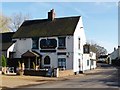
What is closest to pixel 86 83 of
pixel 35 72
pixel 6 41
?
pixel 35 72

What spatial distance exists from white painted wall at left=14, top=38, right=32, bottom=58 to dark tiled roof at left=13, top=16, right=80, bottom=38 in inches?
32.1

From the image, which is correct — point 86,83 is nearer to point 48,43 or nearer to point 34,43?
point 48,43

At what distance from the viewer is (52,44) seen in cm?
→ 4734

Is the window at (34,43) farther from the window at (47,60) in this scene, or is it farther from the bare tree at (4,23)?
the bare tree at (4,23)

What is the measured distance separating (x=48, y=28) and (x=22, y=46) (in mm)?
5270

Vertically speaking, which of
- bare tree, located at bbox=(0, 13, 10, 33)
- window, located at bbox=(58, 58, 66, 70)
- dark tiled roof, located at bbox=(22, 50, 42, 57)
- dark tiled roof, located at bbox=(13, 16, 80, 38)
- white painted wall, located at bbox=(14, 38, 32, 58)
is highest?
bare tree, located at bbox=(0, 13, 10, 33)

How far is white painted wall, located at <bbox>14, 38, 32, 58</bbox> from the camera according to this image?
163 feet

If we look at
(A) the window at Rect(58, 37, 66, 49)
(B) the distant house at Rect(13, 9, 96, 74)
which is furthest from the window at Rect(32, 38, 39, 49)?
(A) the window at Rect(58, 37, 66, 49)

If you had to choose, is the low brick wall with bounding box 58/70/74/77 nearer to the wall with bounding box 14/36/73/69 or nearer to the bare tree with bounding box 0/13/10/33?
the wall with bounding box 14/36/73/69

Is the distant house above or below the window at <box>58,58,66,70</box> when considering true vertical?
above

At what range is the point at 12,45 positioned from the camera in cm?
5003

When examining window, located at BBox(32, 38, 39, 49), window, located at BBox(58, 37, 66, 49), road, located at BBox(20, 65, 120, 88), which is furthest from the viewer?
window, located at BBox(32, 38, 39, 49)

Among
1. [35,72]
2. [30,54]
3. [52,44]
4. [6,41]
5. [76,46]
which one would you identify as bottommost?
[35,72]

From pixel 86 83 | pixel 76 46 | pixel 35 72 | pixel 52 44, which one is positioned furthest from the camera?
pixel 76 46
